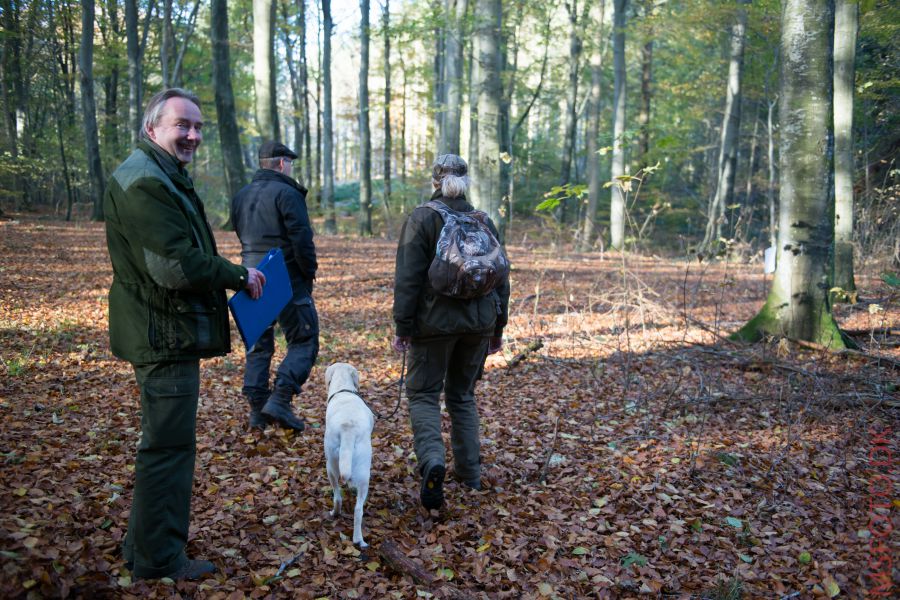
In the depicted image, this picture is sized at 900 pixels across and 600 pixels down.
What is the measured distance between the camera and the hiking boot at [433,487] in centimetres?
367

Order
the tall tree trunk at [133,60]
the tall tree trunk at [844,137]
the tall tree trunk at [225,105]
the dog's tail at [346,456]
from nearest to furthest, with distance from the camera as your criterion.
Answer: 1. the dog's tail at [346,456]
2. the tall tree trunk at [844,137]
3. the tall tree trunk at [225,105]
4. the tall tree trunk at [133,60]

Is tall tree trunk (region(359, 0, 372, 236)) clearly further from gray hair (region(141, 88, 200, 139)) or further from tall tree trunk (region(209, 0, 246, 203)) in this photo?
gray hair (region(141, 88, 200, 139))

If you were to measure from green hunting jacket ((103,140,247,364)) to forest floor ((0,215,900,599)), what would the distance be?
1117 mm

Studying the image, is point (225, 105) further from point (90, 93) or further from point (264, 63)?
point (90, 93)

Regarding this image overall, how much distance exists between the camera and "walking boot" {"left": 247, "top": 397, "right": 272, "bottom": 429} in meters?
5.02

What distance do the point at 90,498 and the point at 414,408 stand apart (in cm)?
204

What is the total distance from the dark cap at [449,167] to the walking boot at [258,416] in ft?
8.23

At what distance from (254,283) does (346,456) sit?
112cm

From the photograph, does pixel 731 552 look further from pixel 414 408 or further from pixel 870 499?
pixel 414 408

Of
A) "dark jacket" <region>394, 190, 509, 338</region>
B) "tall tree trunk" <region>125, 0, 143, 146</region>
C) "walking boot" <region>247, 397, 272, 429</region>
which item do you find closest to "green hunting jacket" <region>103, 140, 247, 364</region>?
"dark jacket" <region>394, 190, 509, 338</region>

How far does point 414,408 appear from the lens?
13.0 ft

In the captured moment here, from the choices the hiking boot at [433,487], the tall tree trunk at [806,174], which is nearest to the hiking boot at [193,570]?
the hiking boot at [433,487]

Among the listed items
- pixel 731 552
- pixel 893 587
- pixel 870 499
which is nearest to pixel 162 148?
pixel 731 552

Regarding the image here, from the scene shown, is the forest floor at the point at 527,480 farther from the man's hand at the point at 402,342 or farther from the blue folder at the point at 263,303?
the blue folder at the point at 263,303
